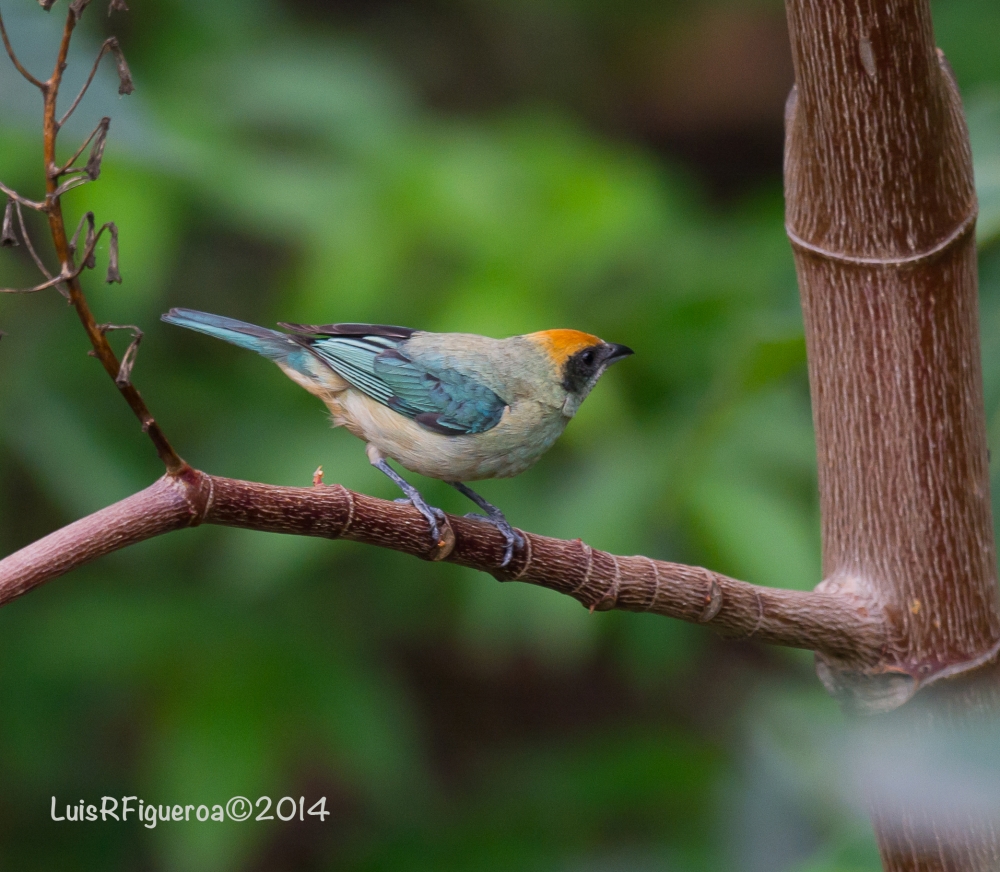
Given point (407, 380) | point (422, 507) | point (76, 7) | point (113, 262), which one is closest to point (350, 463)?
point (407, 380)

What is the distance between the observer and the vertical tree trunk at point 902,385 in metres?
1.59

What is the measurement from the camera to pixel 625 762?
4.83 m

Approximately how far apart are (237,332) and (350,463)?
4.31 feet

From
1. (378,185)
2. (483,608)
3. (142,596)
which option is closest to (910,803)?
(483,608)

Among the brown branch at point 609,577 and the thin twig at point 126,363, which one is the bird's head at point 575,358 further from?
the thin twig at point 126,363

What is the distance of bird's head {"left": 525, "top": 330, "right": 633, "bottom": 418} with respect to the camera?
2891 millimetres

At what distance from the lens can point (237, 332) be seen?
2.53 m

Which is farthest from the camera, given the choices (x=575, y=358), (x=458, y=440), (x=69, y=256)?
(x=575, y=358)

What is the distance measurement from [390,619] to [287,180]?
2016 millimetres

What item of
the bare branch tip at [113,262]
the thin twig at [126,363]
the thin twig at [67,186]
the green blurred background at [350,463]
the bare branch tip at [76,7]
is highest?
the bare branch tip at [76,7]

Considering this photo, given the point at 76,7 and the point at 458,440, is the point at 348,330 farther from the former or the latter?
Result: the point at 76,7

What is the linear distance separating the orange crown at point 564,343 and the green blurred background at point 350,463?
1.37 ft

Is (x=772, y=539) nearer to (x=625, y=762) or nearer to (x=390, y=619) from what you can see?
(x=625, y=762)

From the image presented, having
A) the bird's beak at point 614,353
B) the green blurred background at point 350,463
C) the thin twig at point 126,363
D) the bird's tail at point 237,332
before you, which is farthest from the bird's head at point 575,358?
the thin twig at point 126,363
